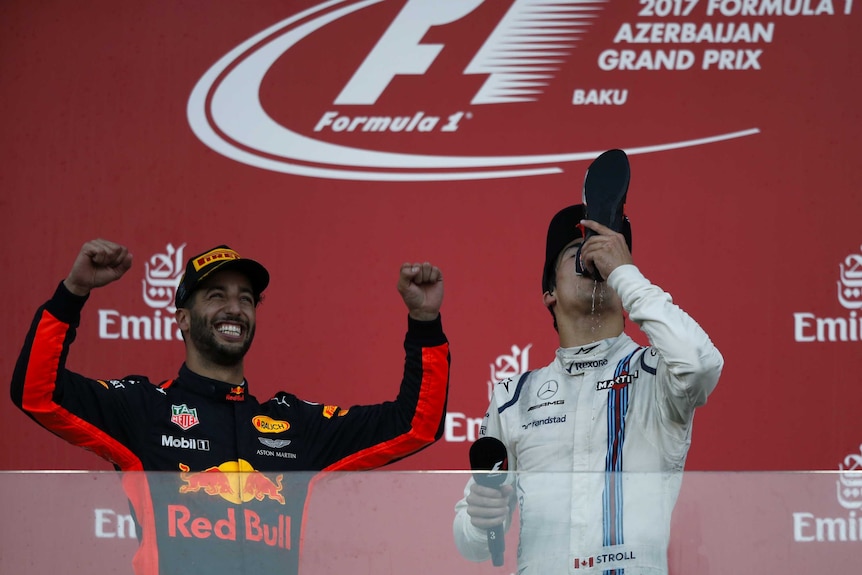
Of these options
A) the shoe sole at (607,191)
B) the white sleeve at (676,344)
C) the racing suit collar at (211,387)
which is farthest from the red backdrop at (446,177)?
the white sleeve at (676,344)

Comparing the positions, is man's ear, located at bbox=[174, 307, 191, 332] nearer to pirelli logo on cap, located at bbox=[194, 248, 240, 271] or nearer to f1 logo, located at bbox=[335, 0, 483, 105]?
pirelli logo on cap, located at bbox=[194, 248, 240, 271]

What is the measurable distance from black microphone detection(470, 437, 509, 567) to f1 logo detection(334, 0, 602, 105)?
151 cm

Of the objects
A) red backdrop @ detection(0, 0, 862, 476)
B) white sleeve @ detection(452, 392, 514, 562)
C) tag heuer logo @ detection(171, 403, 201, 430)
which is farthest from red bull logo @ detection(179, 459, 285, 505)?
red backdrop @ detection(0, 0, 862, 476)

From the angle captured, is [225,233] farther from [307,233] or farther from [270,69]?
[270,69]

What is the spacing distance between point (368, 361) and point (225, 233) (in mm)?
510

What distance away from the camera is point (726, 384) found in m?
3.09

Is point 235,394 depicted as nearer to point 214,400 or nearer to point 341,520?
point 214,400

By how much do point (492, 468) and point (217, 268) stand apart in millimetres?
815

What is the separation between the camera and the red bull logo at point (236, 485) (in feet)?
5.25

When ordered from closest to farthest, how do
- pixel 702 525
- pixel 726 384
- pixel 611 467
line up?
1. pixel 702 525
2. pixel 611 467
3. pixel 726 384

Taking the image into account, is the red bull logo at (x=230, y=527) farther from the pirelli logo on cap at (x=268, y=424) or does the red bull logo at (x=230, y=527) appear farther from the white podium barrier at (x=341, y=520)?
the pirelli logo on cap at (x=268, y=424)

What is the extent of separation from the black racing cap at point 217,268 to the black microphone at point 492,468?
Result: 2.32ft

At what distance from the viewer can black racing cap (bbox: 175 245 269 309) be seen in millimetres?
2322

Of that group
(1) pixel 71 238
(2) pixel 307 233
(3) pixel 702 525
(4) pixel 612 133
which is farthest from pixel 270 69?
(3) pixel 702 525
